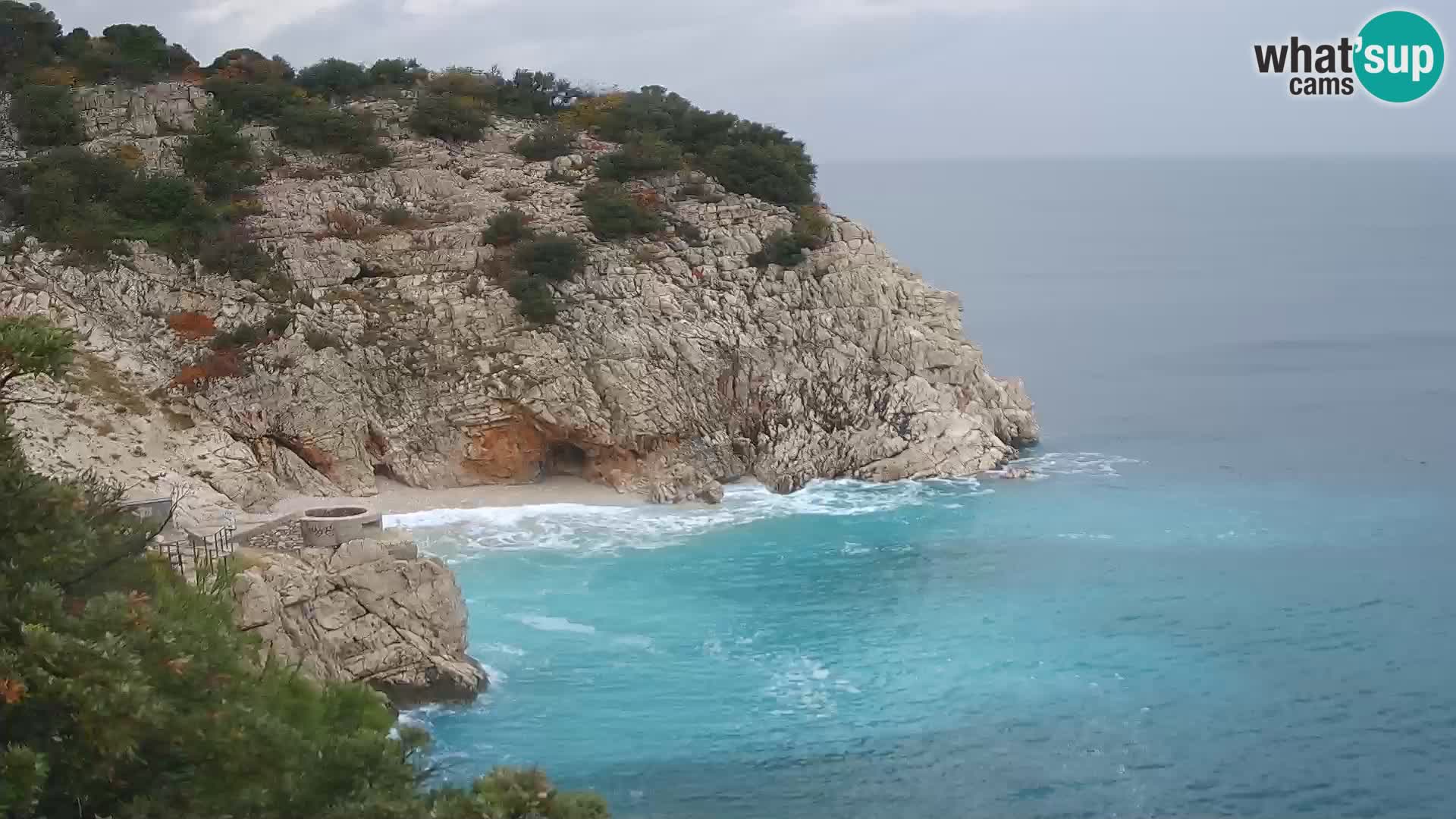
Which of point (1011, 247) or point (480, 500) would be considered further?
point (1011, 247)

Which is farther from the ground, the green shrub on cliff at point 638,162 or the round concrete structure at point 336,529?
the green shrub on cliff at point 638,162

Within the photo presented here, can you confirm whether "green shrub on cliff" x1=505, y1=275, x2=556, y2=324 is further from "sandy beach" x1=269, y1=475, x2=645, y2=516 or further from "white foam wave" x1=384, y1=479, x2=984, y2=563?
"white foam wave" x1=384, y1=479, x2=984, y2=563

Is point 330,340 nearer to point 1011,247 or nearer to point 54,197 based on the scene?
point 54,197

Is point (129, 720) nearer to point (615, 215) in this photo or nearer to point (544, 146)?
point (615, 215)

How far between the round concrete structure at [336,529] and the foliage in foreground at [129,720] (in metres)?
13.3

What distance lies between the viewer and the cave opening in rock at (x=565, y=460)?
37.8 metres

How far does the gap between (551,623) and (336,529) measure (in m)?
4.67

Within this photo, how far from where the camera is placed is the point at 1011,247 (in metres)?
Answer: 114

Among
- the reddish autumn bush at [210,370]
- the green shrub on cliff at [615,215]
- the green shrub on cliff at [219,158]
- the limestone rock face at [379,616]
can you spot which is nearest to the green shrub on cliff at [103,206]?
the green shrub on cliff at [219,158]

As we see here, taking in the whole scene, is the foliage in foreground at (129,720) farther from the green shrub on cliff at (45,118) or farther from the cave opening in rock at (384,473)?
the green shrub on cliff at (45,118)

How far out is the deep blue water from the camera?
2045 centimetres

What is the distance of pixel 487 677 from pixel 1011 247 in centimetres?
9546

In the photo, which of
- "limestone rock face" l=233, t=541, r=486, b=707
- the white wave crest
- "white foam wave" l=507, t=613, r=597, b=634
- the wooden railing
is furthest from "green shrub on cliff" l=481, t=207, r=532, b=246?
"limestone rock face" l=233, t=541, r=486, b=707

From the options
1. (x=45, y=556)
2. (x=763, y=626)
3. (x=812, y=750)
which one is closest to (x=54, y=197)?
(x=763, y=626)
